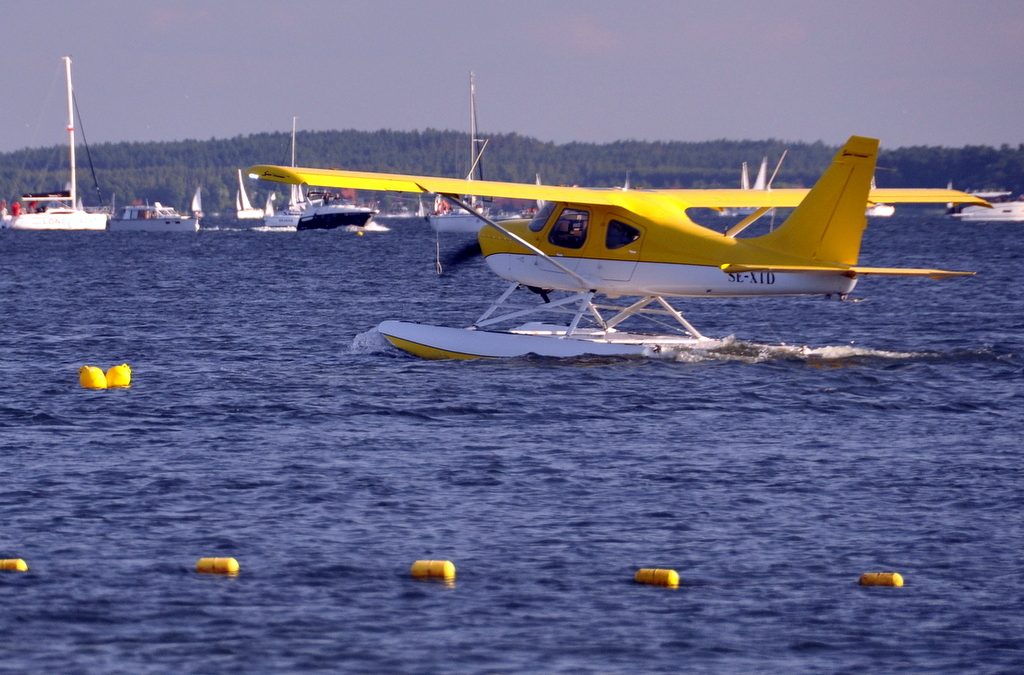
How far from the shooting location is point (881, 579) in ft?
36.8

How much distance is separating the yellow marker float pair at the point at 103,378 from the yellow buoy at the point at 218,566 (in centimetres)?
1053

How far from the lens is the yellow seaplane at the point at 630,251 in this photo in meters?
22.5

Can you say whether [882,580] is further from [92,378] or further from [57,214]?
[57,214]

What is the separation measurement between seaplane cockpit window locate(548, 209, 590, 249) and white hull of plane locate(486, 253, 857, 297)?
0.85 ft

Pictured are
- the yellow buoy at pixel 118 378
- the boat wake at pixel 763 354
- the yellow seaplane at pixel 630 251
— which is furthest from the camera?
the boat wake at pixel 763 354

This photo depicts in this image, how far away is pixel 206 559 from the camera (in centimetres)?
1154

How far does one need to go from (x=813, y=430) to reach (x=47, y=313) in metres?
23.2

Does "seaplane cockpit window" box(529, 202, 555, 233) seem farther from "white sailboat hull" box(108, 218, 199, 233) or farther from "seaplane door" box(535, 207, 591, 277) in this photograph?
"white sailboat hull" box(108, 218, 199, 233)

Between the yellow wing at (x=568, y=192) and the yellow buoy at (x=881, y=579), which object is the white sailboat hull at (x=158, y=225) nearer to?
the yellow wing at (x=568, y=192)

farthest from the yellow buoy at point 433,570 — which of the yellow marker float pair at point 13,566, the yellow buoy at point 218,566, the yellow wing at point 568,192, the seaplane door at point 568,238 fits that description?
the seaplane door at point 568,238

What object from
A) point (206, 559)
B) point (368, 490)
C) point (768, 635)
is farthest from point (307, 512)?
point (768, 635)

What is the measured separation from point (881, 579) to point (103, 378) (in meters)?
13.4

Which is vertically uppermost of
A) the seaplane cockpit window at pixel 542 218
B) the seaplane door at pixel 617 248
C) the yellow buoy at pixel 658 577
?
the seaplane cockpit window at pixel 542 218

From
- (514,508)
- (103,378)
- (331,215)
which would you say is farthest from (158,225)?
(514,508)
